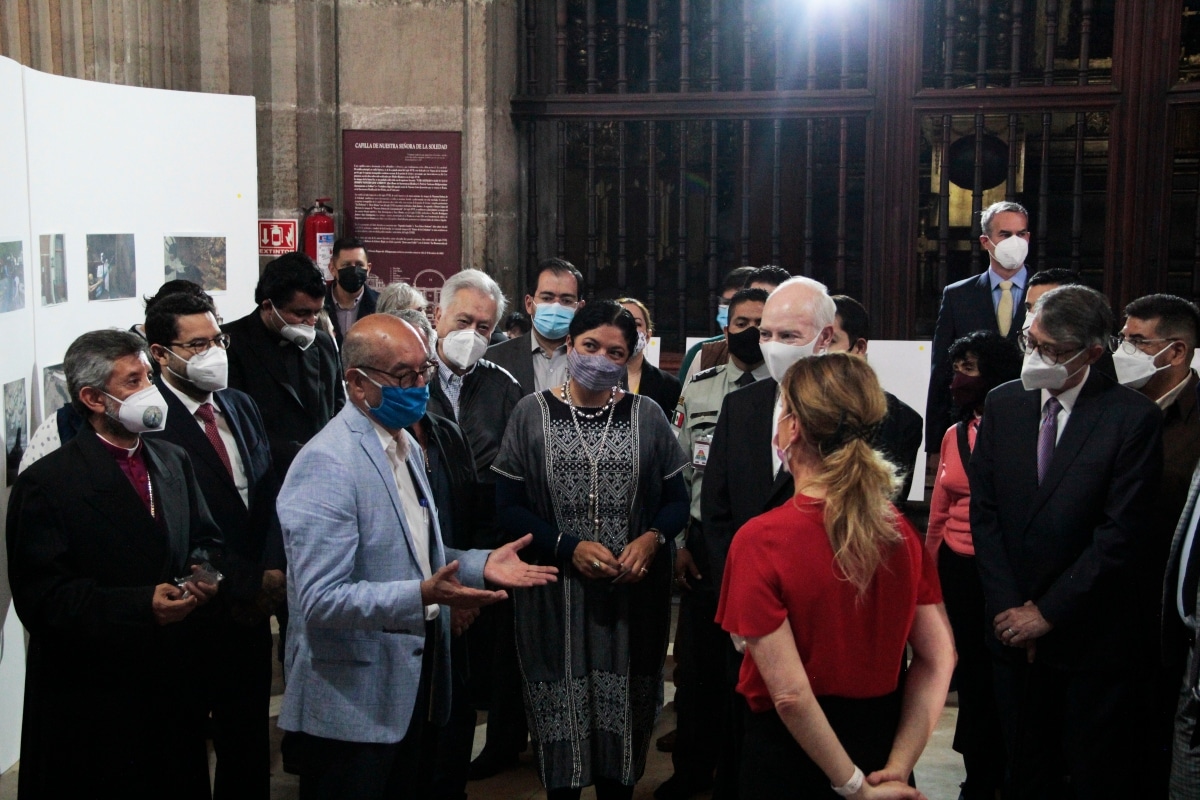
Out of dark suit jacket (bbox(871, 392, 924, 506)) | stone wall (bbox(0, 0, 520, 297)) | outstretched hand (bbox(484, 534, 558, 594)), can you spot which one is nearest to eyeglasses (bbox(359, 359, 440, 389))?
outstretched hand (bbox(484, 534, 558, 594))

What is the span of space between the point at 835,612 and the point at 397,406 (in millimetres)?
1100

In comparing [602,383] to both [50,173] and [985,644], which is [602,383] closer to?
[985,644]

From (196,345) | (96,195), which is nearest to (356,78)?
(96,195)

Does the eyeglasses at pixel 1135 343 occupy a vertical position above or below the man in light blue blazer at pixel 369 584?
above

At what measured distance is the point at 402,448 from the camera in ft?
9.49

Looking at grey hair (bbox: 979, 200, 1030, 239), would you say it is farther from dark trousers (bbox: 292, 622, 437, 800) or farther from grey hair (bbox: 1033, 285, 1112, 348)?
dark trousers (bbox: 292, 622, 437, 800)

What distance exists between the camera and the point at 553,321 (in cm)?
461

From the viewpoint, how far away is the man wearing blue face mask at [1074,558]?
10.8 feet

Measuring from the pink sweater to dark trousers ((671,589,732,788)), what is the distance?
78 centimetres

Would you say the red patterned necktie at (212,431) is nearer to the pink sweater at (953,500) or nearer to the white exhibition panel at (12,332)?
the white exhibition panel at (12,332)

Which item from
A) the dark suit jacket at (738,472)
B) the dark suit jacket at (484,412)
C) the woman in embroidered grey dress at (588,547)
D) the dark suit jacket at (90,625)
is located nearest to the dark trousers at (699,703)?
the woman in embroidered grey dress at (588,547)

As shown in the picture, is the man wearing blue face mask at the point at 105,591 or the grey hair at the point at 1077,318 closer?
the man wearing blue face mask at the point at 105,591

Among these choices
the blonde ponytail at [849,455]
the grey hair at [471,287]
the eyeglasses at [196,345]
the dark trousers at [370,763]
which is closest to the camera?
the blonde ponytail at [849,455]

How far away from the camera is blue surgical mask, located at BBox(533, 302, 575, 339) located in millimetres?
4613
